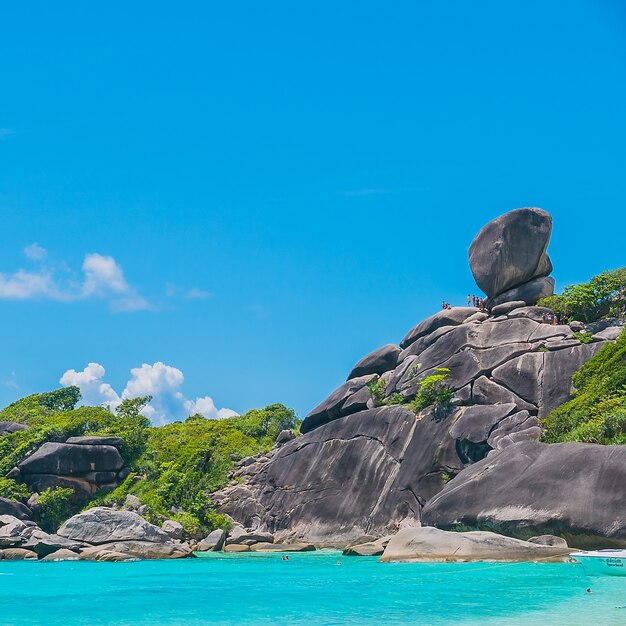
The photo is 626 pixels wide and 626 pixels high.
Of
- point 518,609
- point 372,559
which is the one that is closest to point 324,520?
point 372,559

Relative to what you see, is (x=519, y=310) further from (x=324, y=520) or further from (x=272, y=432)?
(x=272, y=432)

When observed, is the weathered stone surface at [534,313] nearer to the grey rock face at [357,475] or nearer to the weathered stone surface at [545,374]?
the weathered stone surface at [545,374]

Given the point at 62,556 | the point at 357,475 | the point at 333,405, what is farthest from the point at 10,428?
the point at 357,475

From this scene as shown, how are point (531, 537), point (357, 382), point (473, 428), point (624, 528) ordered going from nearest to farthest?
point (624, 528), point (531, 537), point (473, 428), point (357, 382)

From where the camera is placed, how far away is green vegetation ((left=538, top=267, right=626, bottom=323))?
38969 mm

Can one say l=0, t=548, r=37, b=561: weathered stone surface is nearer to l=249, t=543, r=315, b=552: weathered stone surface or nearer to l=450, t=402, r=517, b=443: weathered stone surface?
l=249, t=543, r=315, b=552: weathered stone surface

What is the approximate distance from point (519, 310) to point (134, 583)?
26.6 meters

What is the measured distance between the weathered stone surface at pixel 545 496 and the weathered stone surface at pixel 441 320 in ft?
51.2

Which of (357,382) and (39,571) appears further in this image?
(357,382)

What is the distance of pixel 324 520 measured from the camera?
3828 centimetres

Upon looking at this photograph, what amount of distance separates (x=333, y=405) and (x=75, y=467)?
17.2 metres

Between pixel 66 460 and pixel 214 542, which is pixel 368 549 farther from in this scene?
pixel 66 460

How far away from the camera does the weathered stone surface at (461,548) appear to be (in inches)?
922

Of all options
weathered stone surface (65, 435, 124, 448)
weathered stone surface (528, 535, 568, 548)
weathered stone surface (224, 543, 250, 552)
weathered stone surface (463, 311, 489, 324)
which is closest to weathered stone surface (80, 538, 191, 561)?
weathered stone surface (224, 543, 250, 552)
